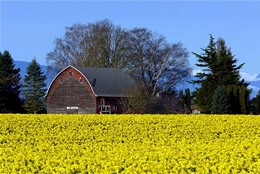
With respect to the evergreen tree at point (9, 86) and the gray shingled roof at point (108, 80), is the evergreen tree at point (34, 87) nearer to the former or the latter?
the evergreen tree at point (9, 86)

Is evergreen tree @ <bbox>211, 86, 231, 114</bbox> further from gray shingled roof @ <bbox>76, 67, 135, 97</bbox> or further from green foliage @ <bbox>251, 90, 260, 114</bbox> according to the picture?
gray shingled roof @ <bbox>76, 67, 135, 97</bbox>

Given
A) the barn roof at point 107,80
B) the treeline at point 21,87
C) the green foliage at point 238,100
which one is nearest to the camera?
the green foliage at point 238,100

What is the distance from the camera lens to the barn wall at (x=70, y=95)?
6094 centimetres

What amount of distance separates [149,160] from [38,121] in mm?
18790

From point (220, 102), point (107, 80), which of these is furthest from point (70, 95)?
point (220, 102)

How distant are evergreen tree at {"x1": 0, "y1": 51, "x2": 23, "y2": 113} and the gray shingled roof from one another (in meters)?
7.33

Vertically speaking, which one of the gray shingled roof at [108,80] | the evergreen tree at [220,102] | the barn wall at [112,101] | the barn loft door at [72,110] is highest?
the gray shingled roof at [108,80]

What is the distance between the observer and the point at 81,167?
31.5 ft

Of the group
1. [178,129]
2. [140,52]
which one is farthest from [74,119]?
[140,52]

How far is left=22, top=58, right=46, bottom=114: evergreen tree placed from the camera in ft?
223

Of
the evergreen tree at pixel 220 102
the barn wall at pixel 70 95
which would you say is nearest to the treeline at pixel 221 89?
the evergreen tree at pixel 220 102

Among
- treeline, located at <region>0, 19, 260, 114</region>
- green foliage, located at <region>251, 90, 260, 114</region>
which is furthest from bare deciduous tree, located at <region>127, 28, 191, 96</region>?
green foliage, located at <region>251, 90, 260, 114</region>

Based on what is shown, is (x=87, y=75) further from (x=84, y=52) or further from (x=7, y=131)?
(x=7, y=131)

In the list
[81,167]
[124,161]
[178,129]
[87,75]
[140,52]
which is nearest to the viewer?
[81,167]
